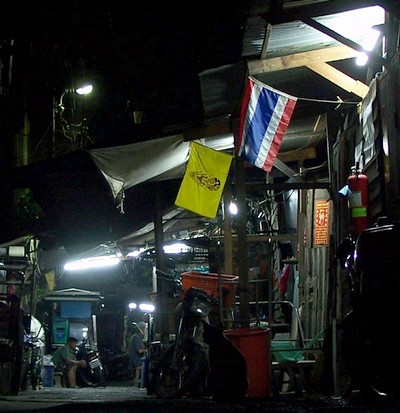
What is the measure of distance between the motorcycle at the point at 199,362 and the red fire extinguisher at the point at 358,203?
2464 millimetres

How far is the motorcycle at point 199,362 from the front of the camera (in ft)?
28.1

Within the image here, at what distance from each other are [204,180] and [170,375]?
368 centimetres

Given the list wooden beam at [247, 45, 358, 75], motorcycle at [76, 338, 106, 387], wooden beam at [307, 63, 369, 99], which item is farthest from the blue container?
wooden beam at [307, 63, 369, 99]

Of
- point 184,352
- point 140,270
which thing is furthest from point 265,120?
point 140,270

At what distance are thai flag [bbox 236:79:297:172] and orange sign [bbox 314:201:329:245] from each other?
3.26m

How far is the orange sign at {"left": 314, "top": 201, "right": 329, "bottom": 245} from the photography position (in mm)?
12812

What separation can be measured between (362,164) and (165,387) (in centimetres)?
467

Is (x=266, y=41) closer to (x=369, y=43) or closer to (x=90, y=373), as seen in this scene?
(x=369, y=43)

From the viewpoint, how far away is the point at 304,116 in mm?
11445

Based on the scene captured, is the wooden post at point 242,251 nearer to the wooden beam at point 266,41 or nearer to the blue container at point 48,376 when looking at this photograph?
the wooden beam at point 266,41

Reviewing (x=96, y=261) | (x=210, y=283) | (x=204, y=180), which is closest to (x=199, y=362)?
(x=210, y=283)

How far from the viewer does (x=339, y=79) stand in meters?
10.1

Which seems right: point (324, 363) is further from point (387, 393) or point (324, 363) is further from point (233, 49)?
point (233, 49)

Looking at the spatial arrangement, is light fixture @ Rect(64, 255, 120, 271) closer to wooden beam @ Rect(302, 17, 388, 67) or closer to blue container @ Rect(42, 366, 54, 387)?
blue container @ Rect(42, 366, 54, 387)
